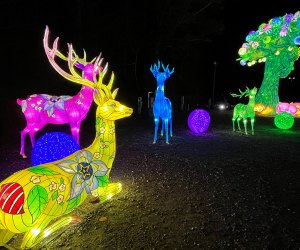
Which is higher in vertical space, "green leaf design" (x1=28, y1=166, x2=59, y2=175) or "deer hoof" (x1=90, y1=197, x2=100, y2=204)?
"green leaf design" (x1=28, y1=166, x2=59, y2=175)

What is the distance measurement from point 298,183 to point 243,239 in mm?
2410

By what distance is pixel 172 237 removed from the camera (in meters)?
2.94

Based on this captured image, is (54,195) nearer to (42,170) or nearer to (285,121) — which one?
(42,170)

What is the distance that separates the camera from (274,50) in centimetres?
1513

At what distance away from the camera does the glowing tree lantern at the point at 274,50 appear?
14059 mm

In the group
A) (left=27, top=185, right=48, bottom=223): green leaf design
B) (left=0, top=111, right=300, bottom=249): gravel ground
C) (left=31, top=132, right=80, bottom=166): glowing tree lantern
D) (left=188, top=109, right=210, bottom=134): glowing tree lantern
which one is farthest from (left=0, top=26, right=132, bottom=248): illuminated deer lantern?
(left=188, top=109, right=210, bottom=134): glowing tree lantern

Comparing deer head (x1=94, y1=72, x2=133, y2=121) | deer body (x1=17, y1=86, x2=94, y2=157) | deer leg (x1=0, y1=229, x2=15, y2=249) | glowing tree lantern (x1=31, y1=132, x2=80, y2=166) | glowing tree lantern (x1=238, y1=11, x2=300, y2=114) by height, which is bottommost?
deer leg (x1=0, y1=229, x2=15, y2=249)

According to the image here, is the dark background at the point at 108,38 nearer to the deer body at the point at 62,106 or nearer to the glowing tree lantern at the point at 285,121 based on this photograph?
the deer body at the point at 62,106

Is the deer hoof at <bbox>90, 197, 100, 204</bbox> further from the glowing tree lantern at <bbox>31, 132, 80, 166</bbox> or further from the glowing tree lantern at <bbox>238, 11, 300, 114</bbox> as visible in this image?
the glowing tree lantern at <bbox>238, 11, 300, 114</bbox>

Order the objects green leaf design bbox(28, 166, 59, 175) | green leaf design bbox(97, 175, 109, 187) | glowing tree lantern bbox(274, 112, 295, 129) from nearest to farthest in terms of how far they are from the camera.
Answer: green leaf design bbox(28, 166, 59, 175)
green leaf design bbox(97, 175, 109, 187)
glowing tree lantern bbox(274, 112, 295, 129)

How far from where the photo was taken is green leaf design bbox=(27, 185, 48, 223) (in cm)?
243

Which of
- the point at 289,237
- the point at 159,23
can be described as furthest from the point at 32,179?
the point at 159,23

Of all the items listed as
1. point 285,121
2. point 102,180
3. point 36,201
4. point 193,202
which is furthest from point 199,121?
point 36,201

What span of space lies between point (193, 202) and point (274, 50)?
14.2 m
